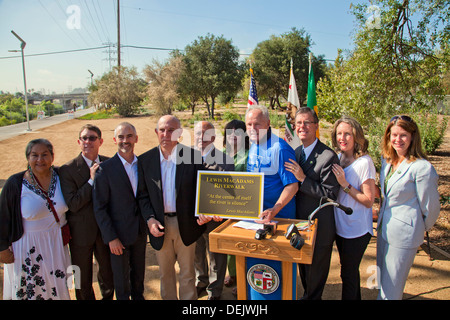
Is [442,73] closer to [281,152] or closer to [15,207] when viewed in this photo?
[281,152]

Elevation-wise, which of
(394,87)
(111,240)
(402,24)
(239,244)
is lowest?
(111,240)

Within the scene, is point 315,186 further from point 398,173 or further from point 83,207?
point 83,207

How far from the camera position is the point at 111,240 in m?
3.16

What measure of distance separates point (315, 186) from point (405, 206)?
95cm

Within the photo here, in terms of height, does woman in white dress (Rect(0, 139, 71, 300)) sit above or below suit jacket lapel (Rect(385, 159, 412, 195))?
below

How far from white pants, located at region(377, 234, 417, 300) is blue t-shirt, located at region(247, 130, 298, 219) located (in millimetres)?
1092

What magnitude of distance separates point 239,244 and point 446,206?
6.36 m

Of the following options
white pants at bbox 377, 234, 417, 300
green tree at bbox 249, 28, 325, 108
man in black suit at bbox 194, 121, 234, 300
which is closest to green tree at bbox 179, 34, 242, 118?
green tree at bbox 249, 28, 325, 108

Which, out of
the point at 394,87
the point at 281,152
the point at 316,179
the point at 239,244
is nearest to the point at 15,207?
the point at 239,244

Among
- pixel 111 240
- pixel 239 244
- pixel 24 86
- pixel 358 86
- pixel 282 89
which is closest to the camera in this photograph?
pixel 239 244

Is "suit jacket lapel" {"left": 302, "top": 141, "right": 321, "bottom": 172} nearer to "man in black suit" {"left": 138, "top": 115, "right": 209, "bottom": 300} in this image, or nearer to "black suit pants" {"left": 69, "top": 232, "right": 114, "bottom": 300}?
"man in black suit" {"left": 138, "top": 115, "right": 209, "bottom": 300}

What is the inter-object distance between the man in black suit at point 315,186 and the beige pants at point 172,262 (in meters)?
1.36

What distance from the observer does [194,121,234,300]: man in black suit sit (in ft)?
12.5

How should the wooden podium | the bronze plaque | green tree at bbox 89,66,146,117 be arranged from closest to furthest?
the wooden podium < the bronze plaque < green tree at bbox 89,66,146,117
